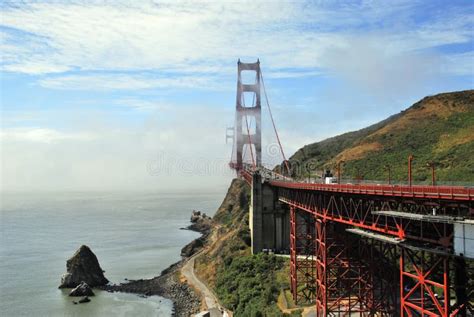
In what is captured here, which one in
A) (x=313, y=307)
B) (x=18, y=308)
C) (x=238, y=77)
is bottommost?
(x=18, y=308)

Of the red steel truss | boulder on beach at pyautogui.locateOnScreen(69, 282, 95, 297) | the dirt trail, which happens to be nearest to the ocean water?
boulder on beach at pyautogui.locateOnScreen(69, 282, 95, 297)

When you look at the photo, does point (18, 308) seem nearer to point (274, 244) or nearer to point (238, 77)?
point (274, 244)

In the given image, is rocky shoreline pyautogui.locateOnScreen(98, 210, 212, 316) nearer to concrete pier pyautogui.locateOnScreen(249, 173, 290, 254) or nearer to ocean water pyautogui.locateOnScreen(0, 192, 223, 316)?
ocean water pyautogui.locateOnScreen(0, 192, 223, 316)

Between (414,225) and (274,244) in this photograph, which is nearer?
(414,225)

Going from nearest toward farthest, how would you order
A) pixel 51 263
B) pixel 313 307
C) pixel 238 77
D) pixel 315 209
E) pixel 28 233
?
1. pixel 315 209
2. pixel 313 307
3. pixel 51 263
4. pixel 238 77
5. pixel 28 233

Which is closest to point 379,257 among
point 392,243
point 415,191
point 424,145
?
point 392,243

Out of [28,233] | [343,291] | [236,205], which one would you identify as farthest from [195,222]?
[343,291]

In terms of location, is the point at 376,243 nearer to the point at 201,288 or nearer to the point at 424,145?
the point at 201,288
